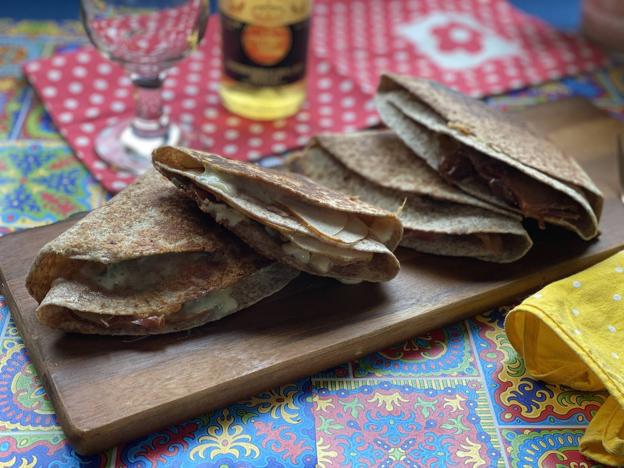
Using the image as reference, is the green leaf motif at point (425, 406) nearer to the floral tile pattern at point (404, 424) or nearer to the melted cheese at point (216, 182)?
the floral tile pattern at point (404, 424)

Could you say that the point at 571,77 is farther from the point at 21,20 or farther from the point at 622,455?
the point at 21,20

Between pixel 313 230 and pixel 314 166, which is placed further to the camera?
pixel 314 166

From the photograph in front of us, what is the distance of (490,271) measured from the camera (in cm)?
181

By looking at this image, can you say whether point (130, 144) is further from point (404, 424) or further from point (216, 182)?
point (404, 424)

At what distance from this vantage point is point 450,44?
288cm

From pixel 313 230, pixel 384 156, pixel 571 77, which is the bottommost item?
pixel 571 77

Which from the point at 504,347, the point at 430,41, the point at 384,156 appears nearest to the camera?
the point at 504,347

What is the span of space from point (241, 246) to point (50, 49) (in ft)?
4.51

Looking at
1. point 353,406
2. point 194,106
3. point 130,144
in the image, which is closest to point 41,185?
point 130,144

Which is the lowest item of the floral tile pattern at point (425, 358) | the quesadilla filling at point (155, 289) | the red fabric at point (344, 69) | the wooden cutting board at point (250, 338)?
the red fabric at point (344, 69)

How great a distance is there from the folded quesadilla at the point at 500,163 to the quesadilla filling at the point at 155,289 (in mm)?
519

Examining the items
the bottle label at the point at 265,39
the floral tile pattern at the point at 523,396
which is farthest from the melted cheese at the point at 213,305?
the bottle label at the point at 265,39

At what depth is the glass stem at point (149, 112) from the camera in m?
2.17

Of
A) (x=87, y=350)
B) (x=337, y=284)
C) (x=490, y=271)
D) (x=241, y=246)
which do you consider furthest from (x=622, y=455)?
(x=87, y=350)
